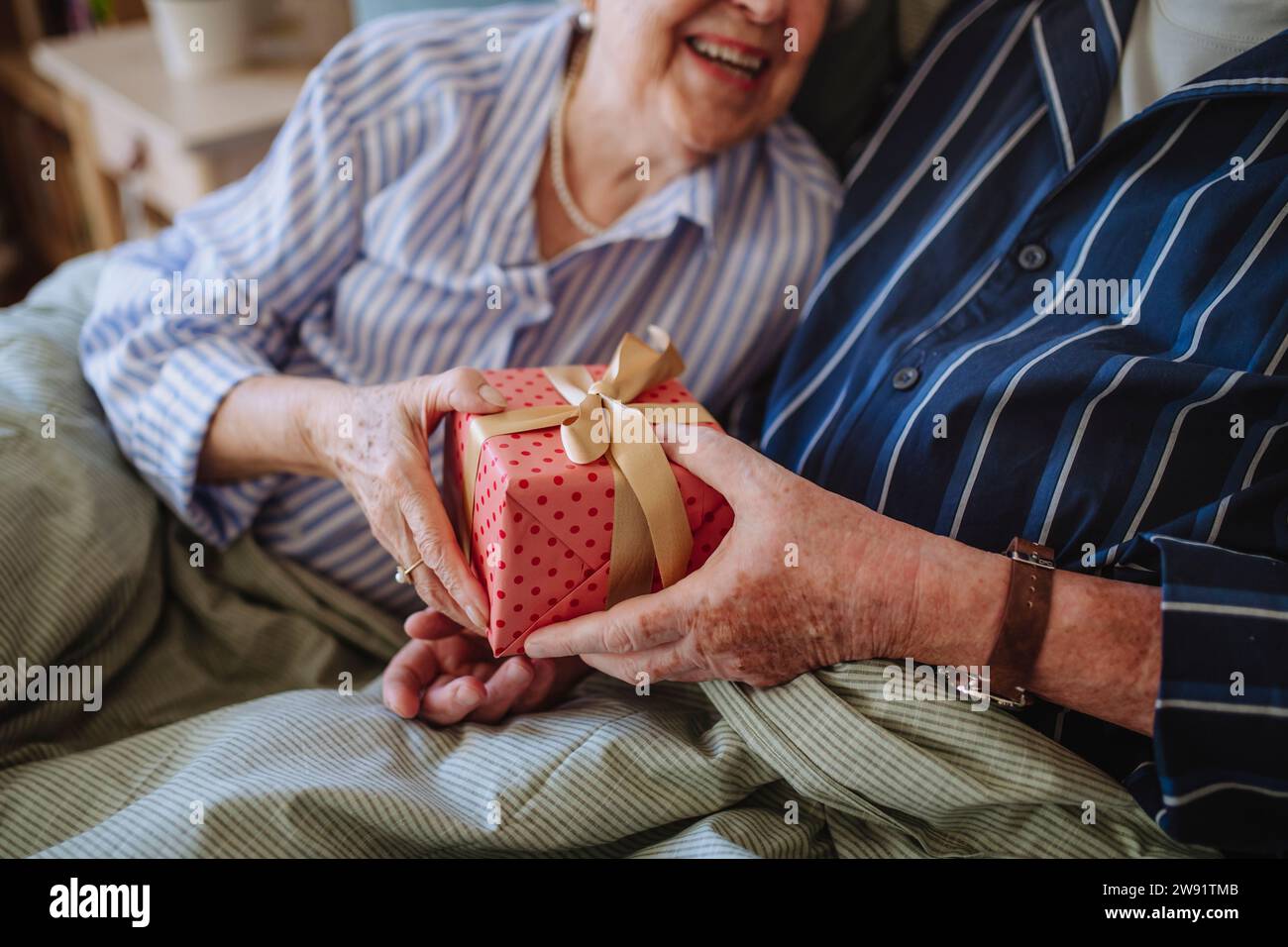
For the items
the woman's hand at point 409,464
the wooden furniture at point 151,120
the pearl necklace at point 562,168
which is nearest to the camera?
the woman's hand at point 409,464

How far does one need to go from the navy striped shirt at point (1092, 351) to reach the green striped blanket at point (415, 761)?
14cm

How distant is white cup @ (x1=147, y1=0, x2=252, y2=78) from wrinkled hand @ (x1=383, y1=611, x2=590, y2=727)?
4.18 feet

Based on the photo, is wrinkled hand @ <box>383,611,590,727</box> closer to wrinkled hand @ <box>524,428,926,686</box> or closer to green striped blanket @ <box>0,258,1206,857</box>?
green striped blanket @ <box>0,258,1206,857</box>

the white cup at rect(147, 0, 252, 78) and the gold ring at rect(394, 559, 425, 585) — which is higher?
the white cup at rect(147, 0, 252, 78)

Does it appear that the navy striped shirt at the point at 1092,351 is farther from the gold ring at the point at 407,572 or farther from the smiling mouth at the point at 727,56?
the gold ring at the point at 407,572

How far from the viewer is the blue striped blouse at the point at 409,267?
1099mm

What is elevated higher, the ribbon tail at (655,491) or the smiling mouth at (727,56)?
the smiling mouth at (727,56)

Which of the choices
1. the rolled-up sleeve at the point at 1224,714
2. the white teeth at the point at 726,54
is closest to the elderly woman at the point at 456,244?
the white teeth at the point at 726,54

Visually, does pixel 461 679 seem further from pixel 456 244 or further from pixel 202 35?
pixel 202 35

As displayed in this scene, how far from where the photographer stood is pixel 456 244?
1116mm

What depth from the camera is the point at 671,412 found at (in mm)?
829

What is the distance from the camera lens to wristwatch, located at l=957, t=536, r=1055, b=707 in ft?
2.52

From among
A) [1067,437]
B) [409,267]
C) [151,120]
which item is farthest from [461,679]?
[151,120]

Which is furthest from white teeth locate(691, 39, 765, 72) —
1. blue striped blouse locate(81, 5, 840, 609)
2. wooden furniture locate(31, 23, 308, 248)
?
wooden furniture locate(31, 23, 308, 248)
